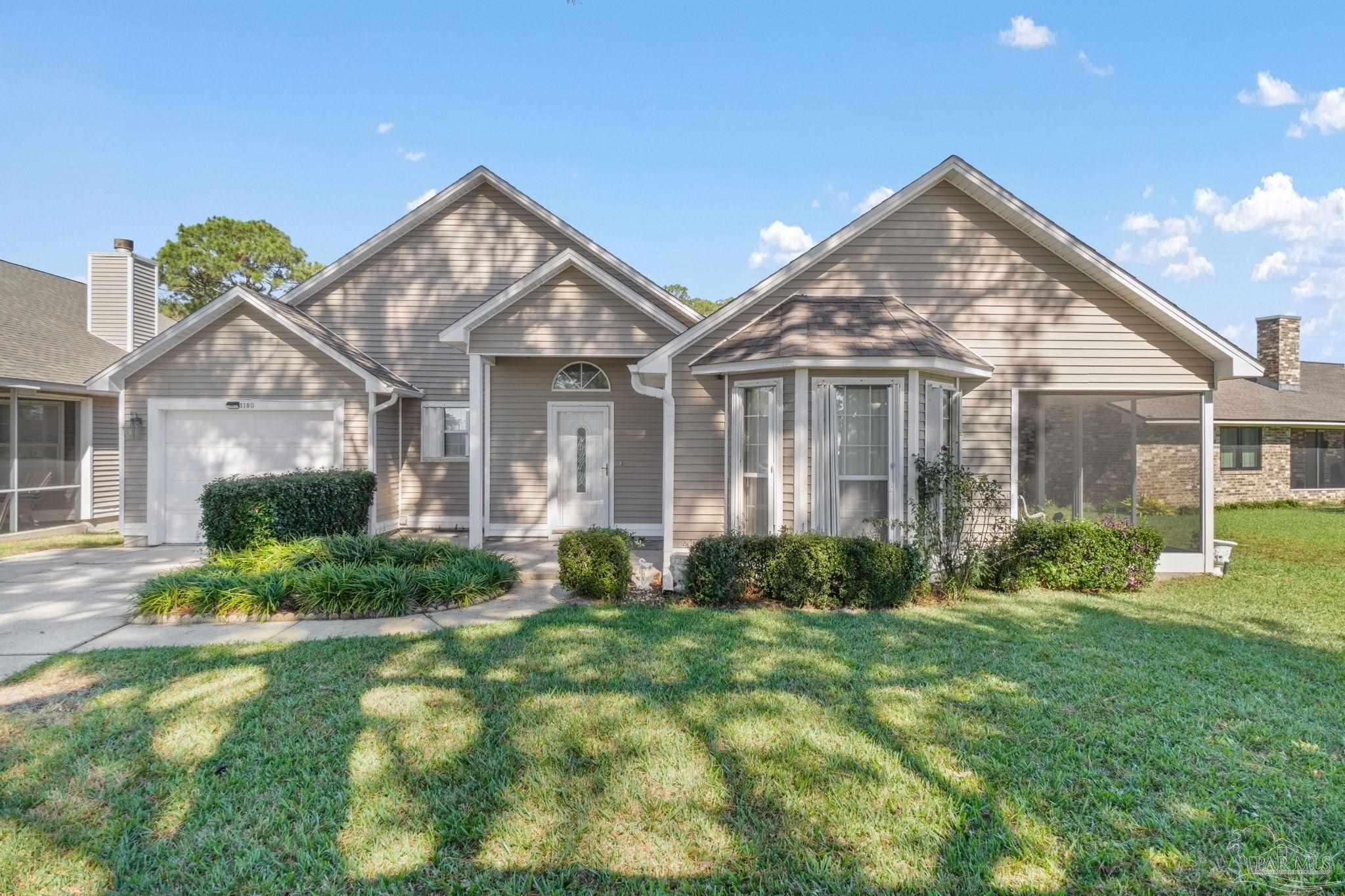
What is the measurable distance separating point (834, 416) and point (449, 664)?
5153 mm

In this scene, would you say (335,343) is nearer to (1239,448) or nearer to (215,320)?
(215,320)

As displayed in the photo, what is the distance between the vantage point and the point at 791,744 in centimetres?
362

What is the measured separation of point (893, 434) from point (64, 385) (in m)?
14.7

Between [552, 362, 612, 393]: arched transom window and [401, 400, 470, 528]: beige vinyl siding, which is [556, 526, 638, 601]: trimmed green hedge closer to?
[552, 362, 612, 393]: arched transom window

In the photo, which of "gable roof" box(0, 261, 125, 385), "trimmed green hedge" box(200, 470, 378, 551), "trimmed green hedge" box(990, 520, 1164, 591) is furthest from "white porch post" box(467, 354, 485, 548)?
"gable roof" box(0, 261, 125, 385)

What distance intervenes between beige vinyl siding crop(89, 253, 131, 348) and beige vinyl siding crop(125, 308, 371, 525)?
243 inches

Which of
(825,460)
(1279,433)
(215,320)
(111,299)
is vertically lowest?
(825,460)

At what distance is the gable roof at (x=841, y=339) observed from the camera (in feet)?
25.3

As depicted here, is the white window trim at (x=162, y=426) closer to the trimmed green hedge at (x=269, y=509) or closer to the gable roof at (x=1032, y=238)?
the trimmed green hedge at (x=269, y=509)

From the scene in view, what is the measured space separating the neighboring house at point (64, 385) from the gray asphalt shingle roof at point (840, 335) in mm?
11868

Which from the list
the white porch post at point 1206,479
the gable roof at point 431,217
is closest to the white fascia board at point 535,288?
the gable roof at point 431,217

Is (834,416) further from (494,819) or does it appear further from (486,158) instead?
(486,158)

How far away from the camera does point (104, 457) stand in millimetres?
13922

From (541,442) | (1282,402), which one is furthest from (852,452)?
(1282,402)
